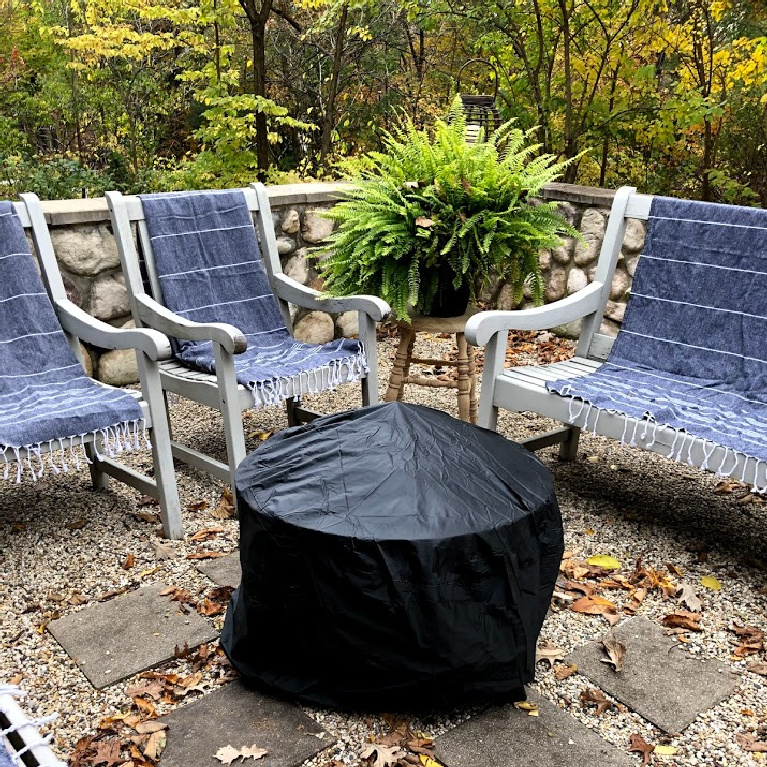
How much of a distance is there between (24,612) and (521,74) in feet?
15.0

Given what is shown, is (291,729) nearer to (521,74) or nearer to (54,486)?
(54,486)

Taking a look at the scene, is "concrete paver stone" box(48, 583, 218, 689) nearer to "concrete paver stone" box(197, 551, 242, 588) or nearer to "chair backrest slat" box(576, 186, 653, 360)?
"concrete paver stone" box(197, 551, 242, 588)

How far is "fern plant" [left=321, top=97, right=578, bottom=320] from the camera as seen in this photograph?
116 inches

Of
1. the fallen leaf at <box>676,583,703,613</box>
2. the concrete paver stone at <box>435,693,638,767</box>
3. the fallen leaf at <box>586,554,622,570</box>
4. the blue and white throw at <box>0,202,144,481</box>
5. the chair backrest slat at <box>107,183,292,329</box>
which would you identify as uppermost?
the chair backrest slat at <box>107,183,292,329</box>

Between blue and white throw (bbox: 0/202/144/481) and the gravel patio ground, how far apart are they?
27 cm

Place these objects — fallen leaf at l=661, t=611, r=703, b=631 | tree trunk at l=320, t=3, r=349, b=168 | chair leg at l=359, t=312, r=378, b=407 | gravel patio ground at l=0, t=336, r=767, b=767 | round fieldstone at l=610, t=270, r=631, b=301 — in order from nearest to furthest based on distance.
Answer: gravel patio ground at l=0, t=336, r=767, b=767
fallen leaf at l=661, t=611, r=703, b=631
chair leg at l=359, t=312, r=378, b=407
round fieldstone at l=610, t=270, r=631, b=301
tree trunk at l=320, t=3, r=349, b=168

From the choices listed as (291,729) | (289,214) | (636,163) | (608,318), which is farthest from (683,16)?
(291,729)

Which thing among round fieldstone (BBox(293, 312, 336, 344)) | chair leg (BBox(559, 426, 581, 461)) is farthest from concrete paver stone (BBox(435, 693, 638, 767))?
round fieldstone (BBox(293, 312, 336, 344))

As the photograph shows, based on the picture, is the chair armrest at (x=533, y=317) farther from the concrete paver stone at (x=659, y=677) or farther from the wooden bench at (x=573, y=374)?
the concrete paver stone at (x=659, y=677)

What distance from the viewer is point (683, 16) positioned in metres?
5.28

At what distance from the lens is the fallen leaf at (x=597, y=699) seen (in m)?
1.81

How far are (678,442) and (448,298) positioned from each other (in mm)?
1137

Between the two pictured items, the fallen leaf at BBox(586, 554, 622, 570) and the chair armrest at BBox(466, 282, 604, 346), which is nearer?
the fallen leaf at BBox(586, 554, 622, 570)

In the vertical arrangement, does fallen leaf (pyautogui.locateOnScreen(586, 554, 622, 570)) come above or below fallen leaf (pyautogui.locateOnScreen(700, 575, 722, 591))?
above
